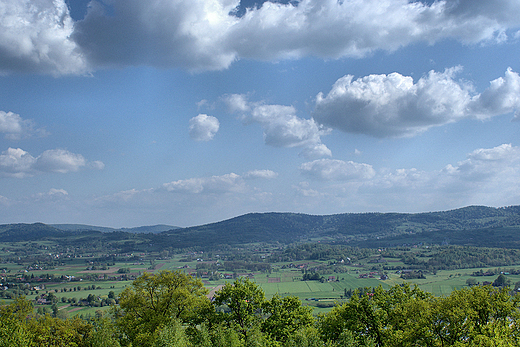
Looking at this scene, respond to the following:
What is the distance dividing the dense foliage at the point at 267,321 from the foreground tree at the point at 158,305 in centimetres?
11

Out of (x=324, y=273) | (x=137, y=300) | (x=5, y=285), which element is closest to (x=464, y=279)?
(x=324, y=273)

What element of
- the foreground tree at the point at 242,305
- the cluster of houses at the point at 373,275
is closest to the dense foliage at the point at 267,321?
the foreground tree at the point at 242,305

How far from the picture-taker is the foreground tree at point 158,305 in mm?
38156

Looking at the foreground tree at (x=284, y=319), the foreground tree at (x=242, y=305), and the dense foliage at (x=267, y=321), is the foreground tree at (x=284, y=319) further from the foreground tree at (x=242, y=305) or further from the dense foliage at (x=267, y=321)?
the foreground tree at (x=242, y=305)

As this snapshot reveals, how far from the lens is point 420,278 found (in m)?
159

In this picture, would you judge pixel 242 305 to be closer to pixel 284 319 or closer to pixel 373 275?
pixel 284 319

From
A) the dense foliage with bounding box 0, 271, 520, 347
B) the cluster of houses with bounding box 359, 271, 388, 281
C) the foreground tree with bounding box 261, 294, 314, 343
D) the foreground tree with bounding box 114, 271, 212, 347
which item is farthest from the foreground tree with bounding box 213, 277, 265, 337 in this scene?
the cluster of houses with bounding box 359, 271, 388, 281

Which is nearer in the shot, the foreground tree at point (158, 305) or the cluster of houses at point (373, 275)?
the foreground tree at point (158, 305)

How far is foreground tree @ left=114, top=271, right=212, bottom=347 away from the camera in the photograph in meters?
38.2

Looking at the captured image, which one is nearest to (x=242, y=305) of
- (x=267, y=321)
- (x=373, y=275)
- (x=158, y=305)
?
(x=267, y=321)

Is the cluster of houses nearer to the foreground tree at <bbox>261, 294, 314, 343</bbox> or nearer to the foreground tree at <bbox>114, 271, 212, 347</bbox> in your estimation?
the foreground tree at <bbox>261, 294, 314, 343</bbox>

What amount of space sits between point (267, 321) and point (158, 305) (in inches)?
519

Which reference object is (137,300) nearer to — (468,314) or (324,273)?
(468,314)

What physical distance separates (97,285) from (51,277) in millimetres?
40450
